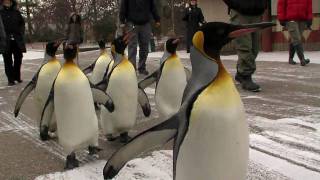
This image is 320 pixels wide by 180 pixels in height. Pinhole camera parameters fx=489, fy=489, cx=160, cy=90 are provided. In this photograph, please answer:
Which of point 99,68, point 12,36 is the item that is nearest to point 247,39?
point 99,68

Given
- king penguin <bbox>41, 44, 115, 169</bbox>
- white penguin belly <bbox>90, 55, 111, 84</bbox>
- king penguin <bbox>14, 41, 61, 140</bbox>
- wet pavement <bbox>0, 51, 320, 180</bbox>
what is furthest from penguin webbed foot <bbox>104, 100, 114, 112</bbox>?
white penguin belly <bbox>90, 55, 111, 84</bbox>

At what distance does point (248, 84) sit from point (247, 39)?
2.00 ft

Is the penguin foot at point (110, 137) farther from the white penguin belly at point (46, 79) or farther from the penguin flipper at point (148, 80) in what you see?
the white penguin belly at point (46, 79)

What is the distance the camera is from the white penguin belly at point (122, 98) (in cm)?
421

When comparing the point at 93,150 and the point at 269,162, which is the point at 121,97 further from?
the point at 269,162

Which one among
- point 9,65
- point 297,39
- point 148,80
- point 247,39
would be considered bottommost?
point 9,65

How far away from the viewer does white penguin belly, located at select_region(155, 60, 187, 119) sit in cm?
A: 437

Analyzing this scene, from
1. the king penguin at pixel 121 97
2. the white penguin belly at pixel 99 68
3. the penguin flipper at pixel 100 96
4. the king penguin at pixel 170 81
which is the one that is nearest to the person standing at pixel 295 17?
the white penguin belly at pixel 99 68

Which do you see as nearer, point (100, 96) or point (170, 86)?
point (100, 96)

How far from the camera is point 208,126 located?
2.32m

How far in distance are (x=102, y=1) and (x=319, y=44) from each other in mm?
20755

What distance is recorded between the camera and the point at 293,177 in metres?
3.21

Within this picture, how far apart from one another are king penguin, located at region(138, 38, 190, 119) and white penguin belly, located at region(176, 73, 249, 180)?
6.58 feet

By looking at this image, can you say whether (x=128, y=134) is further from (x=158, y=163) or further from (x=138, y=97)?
(x=158, y=163)
